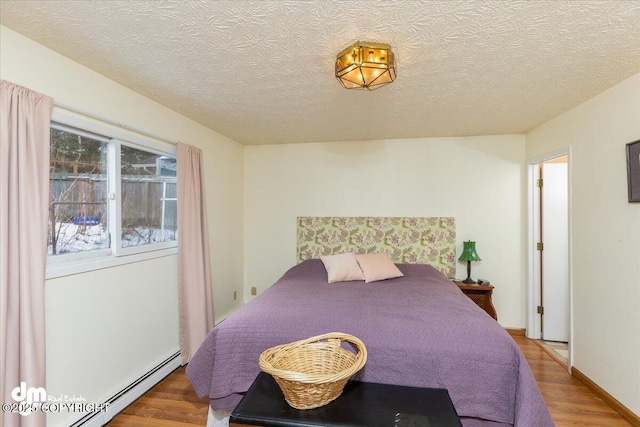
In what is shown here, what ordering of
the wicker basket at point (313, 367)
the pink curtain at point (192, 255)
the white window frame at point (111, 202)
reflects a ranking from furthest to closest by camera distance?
the pink curtain at point (192, 255) → the white window frame at point (111, 202) → the wicker basket at point (313, 367)

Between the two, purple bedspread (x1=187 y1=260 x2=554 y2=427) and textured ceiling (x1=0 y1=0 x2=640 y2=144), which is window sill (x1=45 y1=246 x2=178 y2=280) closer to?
purple bedspread (x1=187 y1=260 x2=554 y2=427)

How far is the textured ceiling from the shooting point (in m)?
1.31

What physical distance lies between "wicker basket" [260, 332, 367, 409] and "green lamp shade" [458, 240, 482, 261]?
2316mm

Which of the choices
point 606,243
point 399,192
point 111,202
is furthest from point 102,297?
point 606,243

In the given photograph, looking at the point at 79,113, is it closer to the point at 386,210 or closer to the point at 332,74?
the point at 332,74

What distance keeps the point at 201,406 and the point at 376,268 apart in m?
1.80

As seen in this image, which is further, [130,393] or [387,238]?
[387,238]

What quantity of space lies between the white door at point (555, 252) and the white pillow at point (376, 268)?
5.23ft

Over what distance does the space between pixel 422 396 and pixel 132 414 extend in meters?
1.89

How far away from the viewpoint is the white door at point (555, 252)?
3.07 meters

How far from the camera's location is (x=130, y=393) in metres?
2.11

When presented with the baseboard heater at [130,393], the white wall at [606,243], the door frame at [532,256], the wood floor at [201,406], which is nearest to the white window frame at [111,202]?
the baseboard heater at [130,393]

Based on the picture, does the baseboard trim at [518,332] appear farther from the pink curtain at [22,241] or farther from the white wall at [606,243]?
the pink curtain at [22,241]

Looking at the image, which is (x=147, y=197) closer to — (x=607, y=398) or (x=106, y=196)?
(x=106, y=196)
